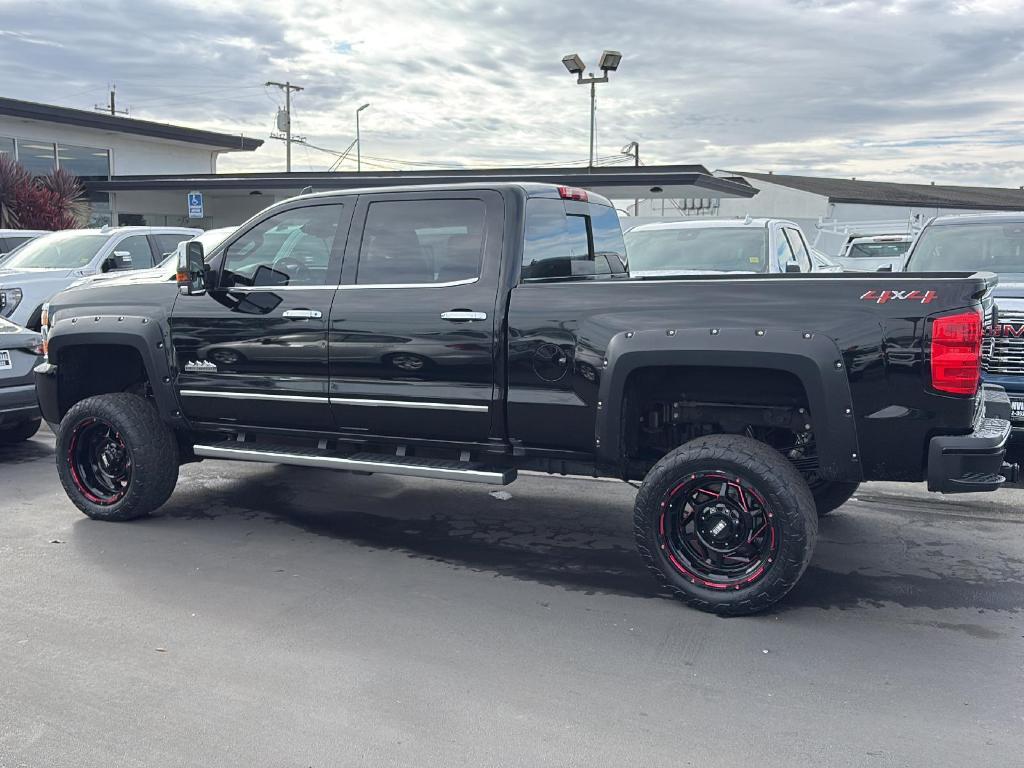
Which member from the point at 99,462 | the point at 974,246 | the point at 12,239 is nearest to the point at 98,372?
the point at 99,462

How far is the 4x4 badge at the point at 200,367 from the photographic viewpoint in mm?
6062

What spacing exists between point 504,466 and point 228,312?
204 centimetres

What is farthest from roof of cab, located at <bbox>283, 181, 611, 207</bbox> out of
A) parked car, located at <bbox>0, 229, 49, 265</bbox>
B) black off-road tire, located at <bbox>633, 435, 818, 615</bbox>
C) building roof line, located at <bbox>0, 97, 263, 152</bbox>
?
building roof line, located at <bbox>0, 97, 263, 152</bbox>

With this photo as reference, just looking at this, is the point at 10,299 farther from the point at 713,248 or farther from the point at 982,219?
the point at 982,219

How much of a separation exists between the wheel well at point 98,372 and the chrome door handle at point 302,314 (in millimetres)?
1442

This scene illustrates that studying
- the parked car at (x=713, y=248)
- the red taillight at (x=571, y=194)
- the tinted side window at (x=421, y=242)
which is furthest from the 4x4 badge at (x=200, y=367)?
the parked car at (x=713, y=248)

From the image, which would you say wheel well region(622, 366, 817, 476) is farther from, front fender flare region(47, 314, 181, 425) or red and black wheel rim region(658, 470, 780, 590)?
front fender flare region(47, 314, 181, 425)

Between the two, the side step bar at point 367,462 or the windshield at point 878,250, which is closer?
the side step bar at point 367,462

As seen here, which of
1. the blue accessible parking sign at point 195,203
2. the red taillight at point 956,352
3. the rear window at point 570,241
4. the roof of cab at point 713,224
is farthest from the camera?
the blue accessible parking sign at point 195,203

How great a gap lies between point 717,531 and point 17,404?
6474mm

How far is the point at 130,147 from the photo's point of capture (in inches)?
1212

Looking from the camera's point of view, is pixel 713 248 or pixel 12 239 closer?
pixel 713 248

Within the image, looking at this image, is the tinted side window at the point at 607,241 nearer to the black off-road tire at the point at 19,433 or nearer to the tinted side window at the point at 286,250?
the tinted side window at the point at 286,250

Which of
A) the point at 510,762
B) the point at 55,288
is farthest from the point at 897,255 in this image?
the point at 510,762
